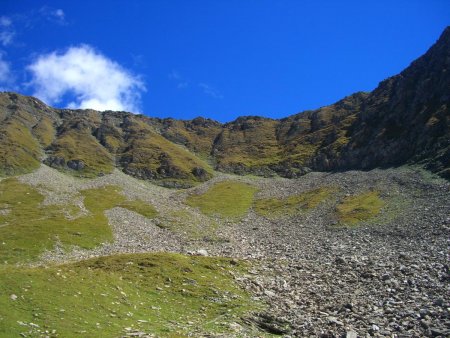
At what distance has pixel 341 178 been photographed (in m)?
122

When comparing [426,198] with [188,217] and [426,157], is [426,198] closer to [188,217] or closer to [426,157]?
[426,157]

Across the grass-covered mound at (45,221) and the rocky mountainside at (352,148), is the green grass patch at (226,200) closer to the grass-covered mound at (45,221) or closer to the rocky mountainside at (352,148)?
the grass-covered mound at (45,221)

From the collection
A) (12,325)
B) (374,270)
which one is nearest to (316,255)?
(374,270)

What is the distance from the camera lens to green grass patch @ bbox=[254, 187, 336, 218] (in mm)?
97625

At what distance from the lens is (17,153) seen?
16425 cm

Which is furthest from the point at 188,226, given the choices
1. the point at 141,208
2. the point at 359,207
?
the point at 359,207

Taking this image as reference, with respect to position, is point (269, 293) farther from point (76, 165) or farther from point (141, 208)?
point (76, 165)

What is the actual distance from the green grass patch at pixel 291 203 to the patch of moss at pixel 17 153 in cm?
9508

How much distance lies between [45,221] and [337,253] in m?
57.7

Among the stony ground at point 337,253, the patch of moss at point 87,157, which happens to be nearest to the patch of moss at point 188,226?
the stony ground at point 337,253

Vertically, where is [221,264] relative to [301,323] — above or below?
above

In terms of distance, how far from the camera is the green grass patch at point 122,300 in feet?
74.0

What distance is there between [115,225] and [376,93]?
150m


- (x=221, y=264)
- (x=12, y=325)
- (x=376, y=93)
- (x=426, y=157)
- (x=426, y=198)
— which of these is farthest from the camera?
(x=376, y=93)
